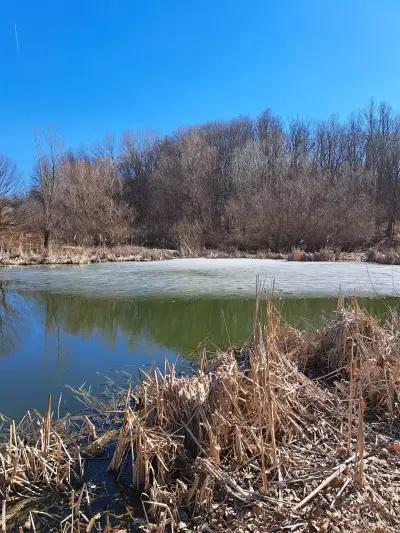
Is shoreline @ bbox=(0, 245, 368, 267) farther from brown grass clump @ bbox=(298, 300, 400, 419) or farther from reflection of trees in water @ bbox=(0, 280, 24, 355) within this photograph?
brown grass clump @ bbox=(298, 300, 400, 419)

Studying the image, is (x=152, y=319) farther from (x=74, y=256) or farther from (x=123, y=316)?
(x=74, y=256)

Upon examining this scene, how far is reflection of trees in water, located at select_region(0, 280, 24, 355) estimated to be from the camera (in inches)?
226

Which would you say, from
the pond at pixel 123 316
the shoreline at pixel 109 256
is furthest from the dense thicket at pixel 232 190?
the pond at pixel 123 316

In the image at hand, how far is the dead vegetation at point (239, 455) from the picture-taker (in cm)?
205

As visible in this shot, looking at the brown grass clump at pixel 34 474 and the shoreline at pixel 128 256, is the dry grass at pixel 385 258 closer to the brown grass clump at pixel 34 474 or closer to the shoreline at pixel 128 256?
the shoreline at pixel 128 256

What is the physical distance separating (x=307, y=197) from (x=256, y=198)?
323 centimetres

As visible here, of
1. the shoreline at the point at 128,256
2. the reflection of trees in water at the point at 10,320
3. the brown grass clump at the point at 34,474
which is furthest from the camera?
the shoreline at the point at 128,256

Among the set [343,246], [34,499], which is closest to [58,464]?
[34,499]

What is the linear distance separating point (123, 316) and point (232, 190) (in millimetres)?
26061

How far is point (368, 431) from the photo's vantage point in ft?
9.20

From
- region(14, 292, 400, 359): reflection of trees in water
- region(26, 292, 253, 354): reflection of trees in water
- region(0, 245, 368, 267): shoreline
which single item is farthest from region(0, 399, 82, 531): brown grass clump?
region(0, 245, 368, 267): shoreline

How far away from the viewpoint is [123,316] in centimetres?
764

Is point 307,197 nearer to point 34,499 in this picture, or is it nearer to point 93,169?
point 93,169

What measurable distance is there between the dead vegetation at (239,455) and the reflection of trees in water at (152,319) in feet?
7.89
